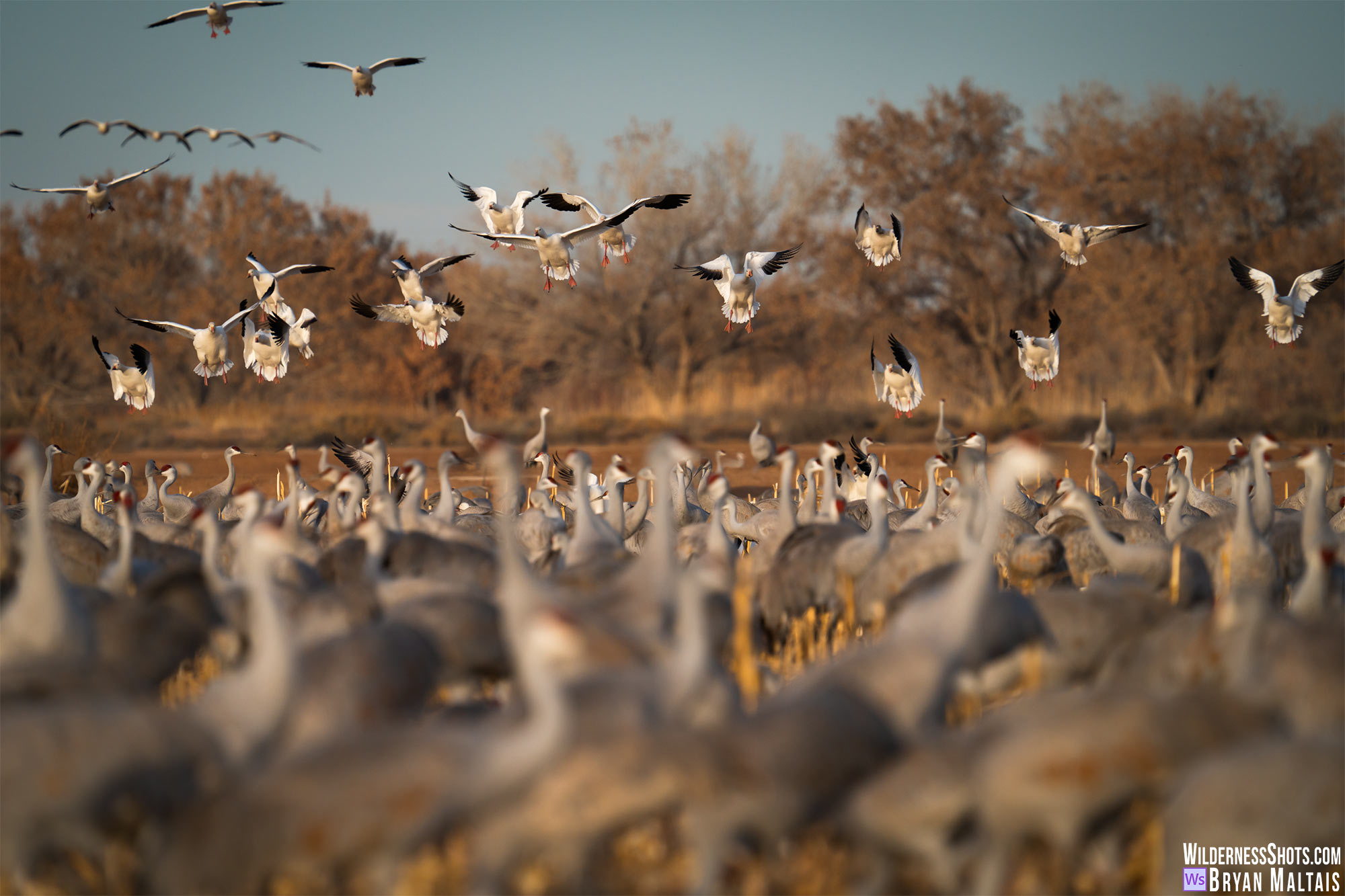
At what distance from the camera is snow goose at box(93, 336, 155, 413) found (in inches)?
500

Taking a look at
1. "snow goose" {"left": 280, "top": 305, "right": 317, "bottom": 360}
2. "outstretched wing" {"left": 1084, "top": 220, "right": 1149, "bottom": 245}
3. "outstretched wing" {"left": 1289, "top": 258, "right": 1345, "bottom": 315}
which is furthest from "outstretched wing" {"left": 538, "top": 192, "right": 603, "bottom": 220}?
"outstretched wing" {"left": 1289, "top": 258, "right": 1345, "bottom": 315}

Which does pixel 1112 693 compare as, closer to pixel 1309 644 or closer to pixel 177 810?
pixel 1309 644

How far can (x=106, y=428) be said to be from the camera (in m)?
24.3

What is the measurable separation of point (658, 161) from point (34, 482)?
2684 cm

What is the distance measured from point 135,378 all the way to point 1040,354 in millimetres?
10030

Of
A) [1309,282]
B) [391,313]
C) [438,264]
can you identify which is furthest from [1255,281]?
[391,313]

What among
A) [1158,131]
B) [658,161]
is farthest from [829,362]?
[1158,131]

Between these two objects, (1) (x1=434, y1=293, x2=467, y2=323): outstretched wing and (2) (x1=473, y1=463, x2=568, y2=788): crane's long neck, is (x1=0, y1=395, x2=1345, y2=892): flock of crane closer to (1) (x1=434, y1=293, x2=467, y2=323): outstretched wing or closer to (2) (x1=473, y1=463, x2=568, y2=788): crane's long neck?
(2) (x1=473, y1=463, x2=568, y2=788): crane's long neck

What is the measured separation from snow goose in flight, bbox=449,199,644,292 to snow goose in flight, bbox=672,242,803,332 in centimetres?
119

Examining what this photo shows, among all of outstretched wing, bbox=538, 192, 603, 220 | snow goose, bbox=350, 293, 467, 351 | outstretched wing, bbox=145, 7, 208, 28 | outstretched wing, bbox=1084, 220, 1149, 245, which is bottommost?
snow goose, bbox=350, 293, 467, 351

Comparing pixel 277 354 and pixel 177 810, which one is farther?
pixel 277 354

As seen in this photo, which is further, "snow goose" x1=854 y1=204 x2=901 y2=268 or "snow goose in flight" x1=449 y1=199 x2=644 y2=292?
"snow goose" x1=854 y1=204 x2=901 y2=268

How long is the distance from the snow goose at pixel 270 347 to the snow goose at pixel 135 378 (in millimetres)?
993

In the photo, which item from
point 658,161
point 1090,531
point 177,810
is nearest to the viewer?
point 177,810
